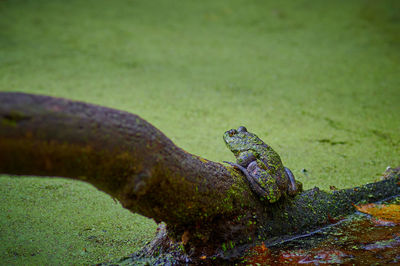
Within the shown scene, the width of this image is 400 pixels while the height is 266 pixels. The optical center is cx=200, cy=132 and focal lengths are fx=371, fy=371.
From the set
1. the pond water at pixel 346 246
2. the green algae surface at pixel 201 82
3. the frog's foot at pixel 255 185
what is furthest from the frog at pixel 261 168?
the green algae surface at pixel 201 82

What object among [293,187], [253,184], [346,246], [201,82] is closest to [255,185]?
[253,184]

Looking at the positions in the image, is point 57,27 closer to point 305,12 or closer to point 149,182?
point 305,12

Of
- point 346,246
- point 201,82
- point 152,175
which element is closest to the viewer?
point 152,175

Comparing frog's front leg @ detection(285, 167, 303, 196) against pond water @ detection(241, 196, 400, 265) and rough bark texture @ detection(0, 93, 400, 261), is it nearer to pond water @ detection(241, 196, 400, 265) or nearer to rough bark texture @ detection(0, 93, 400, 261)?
rough bark texture @ detection(0, 93, 400, 261)

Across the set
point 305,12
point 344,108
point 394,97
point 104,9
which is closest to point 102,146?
point 344,108

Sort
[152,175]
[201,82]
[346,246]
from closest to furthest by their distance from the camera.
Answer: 1. [152,175]
2. [346,246]
3. [201,82]

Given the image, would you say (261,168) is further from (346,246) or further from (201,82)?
(201,82)

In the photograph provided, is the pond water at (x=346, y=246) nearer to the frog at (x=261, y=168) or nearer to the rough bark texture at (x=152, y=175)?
the rough bark texture at (x=152, y=175)

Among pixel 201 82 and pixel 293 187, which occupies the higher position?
pixel 293 187
